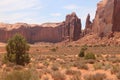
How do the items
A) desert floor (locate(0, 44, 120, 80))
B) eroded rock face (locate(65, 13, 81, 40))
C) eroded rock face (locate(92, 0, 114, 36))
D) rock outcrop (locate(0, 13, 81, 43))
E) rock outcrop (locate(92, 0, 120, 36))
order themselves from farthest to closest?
rock outcrop (locate(0, 13, 81, 43)) < eroded rock face (locate(65, 13, 81, 40)) < eroded rock face (locate(92, 0, 114, 36)) < rock outcrop (locate(92, 0, 120, 36)) < desert floor (locate(0, 44, 120, 80))

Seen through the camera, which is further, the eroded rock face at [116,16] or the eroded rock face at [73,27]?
the eroded rock face at [73,27]

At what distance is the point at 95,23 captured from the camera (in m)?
104

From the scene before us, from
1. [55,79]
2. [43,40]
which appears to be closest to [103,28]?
[43,40]

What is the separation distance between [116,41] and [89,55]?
150ft

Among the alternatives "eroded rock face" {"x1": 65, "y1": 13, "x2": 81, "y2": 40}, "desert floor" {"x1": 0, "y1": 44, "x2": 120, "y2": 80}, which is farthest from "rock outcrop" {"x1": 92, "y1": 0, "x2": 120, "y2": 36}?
"desert floor" {"x1": 0, "y1": 44, "x2": 120, "y2": 80}

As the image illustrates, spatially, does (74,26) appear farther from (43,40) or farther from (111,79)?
(111,79)

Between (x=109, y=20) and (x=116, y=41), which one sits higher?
(x=109, y=20)

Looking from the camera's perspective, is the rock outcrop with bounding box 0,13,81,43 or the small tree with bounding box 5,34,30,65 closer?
the small tree with bounding box 5,34,30,65

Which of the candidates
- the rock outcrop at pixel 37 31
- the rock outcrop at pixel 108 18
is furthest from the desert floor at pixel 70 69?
the rock outcrop at pixel 37 31

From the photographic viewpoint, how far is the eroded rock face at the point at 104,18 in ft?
297

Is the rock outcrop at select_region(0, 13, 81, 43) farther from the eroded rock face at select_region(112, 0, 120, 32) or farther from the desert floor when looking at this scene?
the desert floor

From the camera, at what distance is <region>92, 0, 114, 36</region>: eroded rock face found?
297 ft

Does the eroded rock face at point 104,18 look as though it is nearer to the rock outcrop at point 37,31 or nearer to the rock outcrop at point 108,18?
the rock outcrop at point 108,18

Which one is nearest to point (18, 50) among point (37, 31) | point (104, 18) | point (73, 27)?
point (104, 18)
